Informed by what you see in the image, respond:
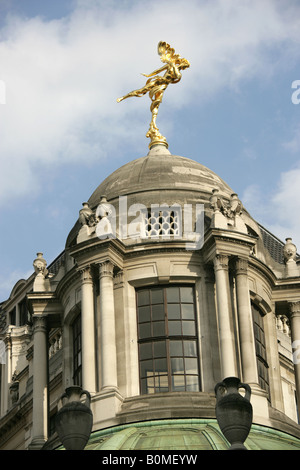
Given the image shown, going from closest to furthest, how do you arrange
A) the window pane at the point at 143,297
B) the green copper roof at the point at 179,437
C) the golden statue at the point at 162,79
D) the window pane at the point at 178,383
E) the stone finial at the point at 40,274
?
the green copper roof at the point at 179,437 → the window pane at the point at 178,383 → the window pane at the point at 143,297 → the stone finial at the point at 40,274 → the golden statue at the point at 162,79

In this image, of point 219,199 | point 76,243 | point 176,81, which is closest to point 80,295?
point 76,243

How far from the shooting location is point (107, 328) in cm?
4378

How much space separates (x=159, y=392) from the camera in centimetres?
4309

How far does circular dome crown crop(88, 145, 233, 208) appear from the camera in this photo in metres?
46.8

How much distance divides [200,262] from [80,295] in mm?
4078

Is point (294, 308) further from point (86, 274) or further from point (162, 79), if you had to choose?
point (162, 79)

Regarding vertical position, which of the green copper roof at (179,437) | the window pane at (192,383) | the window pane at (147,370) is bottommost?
the green copper roof at (179,437)

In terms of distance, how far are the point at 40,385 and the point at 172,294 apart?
5500mm

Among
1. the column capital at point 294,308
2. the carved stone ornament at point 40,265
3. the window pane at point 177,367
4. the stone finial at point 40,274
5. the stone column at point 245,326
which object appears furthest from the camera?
the carved stone ornament at point 40,265

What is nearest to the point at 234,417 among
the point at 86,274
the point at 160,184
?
the point at 86,274

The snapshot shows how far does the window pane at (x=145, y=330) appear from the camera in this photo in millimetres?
44438

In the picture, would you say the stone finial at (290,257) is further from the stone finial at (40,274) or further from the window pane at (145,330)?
the stone finial at (40,274)

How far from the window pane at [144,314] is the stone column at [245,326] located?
9.77ft

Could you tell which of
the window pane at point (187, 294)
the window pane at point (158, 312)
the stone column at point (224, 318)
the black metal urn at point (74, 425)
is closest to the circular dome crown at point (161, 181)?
the window pane at point (187, 294)
